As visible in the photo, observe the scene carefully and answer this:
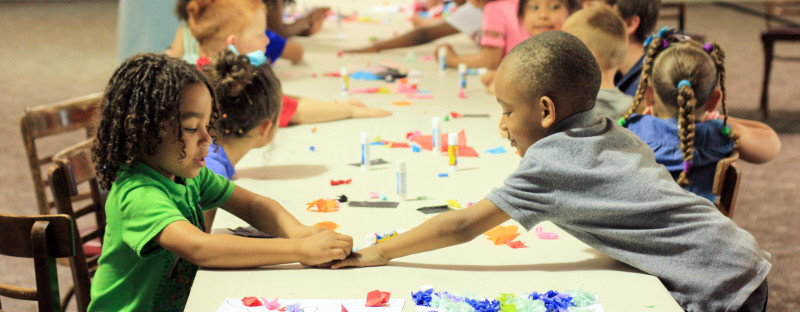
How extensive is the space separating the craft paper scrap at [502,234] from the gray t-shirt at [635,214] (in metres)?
0.22

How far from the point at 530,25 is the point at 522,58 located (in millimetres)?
2055

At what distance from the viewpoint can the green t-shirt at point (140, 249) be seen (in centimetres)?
165

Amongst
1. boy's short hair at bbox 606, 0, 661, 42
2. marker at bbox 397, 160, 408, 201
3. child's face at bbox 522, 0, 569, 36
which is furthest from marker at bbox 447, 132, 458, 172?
child's face at bbox 522, 0, 569, 36

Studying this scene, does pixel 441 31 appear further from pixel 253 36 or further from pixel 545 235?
pixel 545 235

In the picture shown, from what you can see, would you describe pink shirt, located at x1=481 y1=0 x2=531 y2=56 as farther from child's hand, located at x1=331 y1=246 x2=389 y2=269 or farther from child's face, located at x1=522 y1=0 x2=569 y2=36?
child's hand, located at x1=331 y1=246 x2=389 y2=269

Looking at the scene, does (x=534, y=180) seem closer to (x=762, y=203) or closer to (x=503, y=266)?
(x=503, y=266)

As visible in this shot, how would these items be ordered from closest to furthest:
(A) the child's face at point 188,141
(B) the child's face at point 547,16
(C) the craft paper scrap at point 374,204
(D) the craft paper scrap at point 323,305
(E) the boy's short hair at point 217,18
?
(D) the craft paper scrap at point 323,305, (A) the child's face at point 188,141, (C) the craft paper scrap at point 374,204, (E) the boy's short hair at point 217,18, (B) the child's face at point 547,16

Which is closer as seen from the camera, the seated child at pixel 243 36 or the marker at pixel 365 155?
the marker at pixel 365 155

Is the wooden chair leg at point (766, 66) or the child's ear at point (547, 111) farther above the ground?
the child's ear at point (547, 111)

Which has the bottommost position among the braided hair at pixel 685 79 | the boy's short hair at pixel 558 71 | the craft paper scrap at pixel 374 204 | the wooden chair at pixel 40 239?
the craft paper scrap at pixel 374 204

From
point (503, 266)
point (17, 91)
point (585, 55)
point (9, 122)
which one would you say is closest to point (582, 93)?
point (585, 55)

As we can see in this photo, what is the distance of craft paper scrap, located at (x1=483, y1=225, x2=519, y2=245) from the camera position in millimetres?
1822

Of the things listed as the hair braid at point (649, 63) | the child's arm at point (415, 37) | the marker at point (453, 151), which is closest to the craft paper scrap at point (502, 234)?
the marker at point (453, 151)

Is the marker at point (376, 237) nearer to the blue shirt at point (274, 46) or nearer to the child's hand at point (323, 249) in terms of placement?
the child's hand at point (323, 249)
